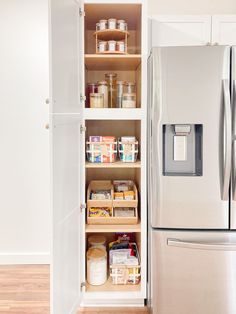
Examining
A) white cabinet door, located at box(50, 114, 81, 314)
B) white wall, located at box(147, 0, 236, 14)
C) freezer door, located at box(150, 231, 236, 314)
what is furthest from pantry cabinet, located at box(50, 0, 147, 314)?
white wall, located at box(147, 0, 236, 14)

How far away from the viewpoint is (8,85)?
304 centimetres

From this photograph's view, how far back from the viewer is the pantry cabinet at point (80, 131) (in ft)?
5.75

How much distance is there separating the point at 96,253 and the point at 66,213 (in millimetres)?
654

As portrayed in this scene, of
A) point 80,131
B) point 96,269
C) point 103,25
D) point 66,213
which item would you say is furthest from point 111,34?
point 96,269

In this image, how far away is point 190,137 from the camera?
2008mm

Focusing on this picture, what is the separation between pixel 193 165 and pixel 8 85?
6.06ft

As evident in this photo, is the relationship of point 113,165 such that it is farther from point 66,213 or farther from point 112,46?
point 112,46

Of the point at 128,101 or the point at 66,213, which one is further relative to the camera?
the point at 128,101

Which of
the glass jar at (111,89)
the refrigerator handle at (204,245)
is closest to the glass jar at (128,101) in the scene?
the glass jar at (111,89)

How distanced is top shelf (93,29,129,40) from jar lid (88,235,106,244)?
1.45 metres

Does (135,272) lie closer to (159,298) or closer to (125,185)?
(159,298)

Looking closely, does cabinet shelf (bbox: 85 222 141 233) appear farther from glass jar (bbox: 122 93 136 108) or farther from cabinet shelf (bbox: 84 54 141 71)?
cabinet shelf (bbox: 84 54 141 71)

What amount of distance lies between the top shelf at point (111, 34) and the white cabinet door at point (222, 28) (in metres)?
0.60

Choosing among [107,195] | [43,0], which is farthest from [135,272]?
[43,0]
